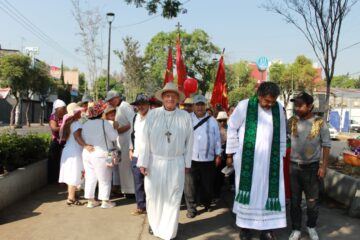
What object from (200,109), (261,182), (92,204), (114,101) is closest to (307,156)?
(261,182)

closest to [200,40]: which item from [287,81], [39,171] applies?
[287,81]

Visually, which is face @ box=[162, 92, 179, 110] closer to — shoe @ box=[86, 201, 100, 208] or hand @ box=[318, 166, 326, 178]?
hand @ box=[318, 166, 326, 178]

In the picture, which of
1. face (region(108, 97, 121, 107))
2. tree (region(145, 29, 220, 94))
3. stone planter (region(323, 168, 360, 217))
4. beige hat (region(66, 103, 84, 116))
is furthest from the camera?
tree (region(145, 29, 220, 94))

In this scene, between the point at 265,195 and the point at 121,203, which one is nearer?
the point at 265,195

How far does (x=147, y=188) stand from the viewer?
528 centimetres

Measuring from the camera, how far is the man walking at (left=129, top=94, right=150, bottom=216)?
6.29m

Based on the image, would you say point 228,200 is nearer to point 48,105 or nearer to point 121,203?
point 121,203

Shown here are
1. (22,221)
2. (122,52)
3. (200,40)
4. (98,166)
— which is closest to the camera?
(22,221)

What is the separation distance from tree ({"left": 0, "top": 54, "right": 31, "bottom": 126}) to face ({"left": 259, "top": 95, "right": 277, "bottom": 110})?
3235 centimetres

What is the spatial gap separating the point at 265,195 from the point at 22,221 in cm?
331

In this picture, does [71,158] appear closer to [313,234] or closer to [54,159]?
[54,159]

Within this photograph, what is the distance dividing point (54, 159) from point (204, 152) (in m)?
3.29

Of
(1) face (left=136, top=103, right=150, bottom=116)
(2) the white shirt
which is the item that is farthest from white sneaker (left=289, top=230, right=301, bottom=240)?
(1) face (left=136, top=103, right=150, bottom=116)

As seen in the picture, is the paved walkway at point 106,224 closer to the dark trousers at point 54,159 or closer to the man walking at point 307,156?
the man walking at point 307,156
